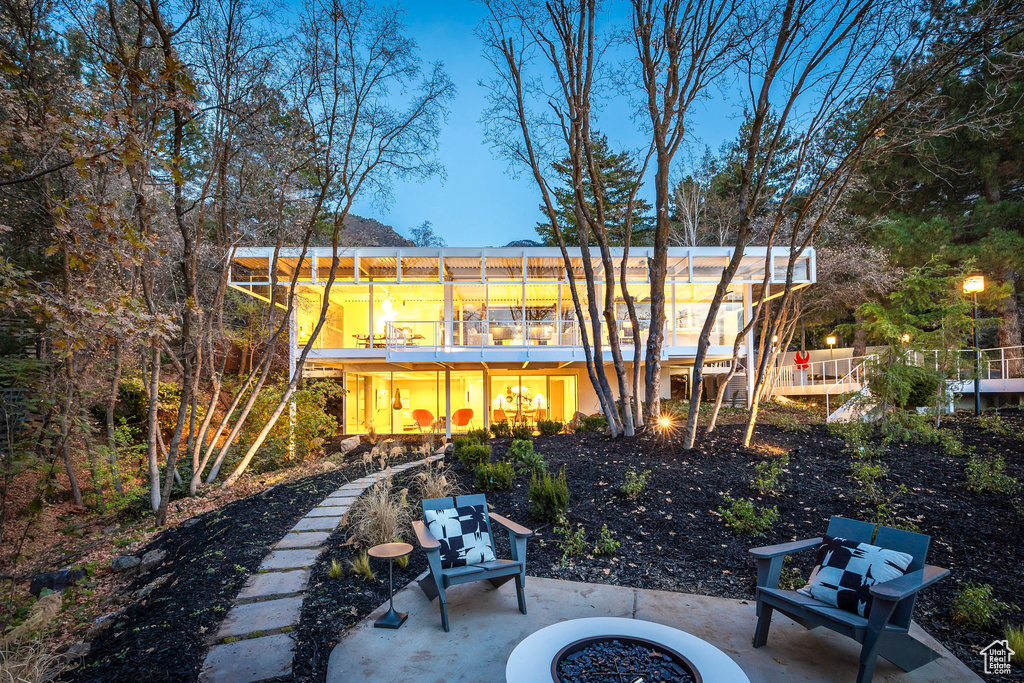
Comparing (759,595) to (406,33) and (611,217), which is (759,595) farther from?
(611,217)

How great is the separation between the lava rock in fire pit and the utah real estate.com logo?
6.31 feet

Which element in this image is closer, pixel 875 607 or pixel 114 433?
pixel 875 607

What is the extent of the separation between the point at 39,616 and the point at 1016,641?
6.91 m

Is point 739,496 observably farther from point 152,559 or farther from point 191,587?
point 152,559

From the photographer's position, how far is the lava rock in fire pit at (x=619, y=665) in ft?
7.70

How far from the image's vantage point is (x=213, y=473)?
7797 mm

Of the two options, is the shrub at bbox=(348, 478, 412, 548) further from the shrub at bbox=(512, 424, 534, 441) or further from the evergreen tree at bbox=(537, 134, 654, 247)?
the evergreen tree at bbox=(537, 134, 654, 247)

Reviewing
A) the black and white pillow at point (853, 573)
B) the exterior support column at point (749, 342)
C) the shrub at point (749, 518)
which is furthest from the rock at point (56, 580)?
the exterior support column at point (749, 342)

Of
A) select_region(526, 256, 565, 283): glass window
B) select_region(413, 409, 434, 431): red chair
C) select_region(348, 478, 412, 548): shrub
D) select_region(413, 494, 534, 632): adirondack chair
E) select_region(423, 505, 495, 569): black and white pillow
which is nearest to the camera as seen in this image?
select_region(413, 494, 534, 632): adirondack chair

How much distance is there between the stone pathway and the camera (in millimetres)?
2828

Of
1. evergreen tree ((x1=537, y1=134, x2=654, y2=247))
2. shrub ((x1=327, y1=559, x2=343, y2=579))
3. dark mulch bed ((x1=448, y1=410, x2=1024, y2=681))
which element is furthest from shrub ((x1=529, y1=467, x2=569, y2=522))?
evergreen tree ((x1=537, y1=134, x2=654, y2=247))

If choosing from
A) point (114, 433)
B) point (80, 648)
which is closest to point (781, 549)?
point (80, 648)

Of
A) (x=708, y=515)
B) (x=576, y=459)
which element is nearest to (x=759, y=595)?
(x=708, y=515)

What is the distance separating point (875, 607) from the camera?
2.60 meters
